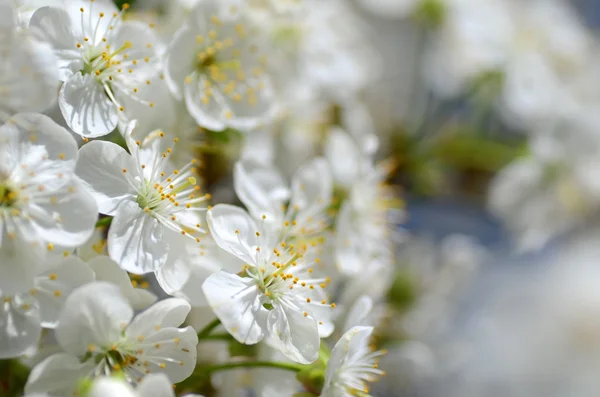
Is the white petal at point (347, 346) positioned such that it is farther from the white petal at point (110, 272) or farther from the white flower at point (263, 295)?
the white petal at point (110, 272)

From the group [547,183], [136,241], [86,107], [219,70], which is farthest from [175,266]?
[547,183]

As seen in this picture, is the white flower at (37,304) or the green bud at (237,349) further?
the green bud at (237,349)

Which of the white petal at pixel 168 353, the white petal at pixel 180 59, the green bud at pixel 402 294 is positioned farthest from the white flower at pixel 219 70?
the green bud at pixel 402 294

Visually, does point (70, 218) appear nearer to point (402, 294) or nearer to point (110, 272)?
point (110, 272)

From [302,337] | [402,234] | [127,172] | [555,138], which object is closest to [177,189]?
[127,172]

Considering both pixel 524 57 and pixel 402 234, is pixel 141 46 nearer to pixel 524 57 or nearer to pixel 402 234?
pixel 402 234
